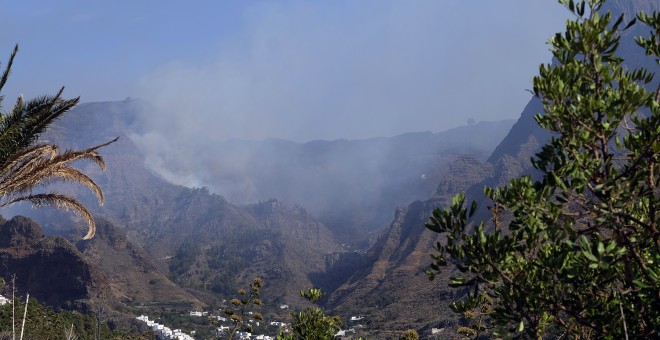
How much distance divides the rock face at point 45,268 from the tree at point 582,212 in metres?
120

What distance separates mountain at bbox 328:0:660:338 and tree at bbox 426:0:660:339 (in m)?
65.3

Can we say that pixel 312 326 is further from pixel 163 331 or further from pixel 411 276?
pixel 411 276

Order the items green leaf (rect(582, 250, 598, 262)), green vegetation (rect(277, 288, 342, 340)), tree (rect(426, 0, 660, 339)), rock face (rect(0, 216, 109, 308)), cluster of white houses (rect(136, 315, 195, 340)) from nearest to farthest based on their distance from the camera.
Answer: green leaf (rect(582, 250, 598, 262)), tree (rect(426, 0, 660, 339)), green vegetation (rect(277, 288, 342, 340)), cluster of white houses (rect(136, 315, 195, 340)), rock face (rect(0, 216, 109, 308))

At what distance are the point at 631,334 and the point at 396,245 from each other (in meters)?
177

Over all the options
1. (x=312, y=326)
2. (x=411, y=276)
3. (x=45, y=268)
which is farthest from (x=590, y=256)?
(x=45, y=268)

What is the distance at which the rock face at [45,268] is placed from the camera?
118 m

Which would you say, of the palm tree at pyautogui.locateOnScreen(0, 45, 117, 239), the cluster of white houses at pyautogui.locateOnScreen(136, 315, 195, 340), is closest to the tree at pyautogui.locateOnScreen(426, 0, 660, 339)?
the palm tree at pyautogui.locateOnScreen(0, 45, 117, 239)

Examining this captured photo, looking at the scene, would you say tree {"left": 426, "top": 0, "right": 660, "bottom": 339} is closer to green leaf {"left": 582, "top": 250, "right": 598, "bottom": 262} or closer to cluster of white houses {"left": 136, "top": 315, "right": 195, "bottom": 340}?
green leaf {"left": 582, "top": 250, "right": 598, "bottom": 262}

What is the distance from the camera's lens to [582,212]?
560cm

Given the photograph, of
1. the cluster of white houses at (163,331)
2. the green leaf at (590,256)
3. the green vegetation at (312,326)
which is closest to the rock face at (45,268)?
the cluster of white houses at (163,331)

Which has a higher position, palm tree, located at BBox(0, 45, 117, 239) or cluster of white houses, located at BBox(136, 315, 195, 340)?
palm tree, located at BBox(0, 45, 117, 239)

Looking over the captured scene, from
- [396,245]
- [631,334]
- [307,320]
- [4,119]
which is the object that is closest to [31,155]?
[4,119]

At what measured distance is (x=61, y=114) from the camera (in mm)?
11398

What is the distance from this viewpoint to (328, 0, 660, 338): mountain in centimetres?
9475
